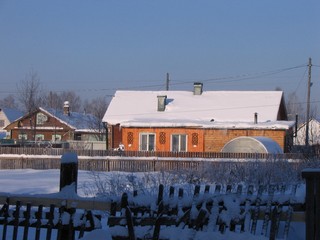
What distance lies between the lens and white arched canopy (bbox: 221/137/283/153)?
98.9ft

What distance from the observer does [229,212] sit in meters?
5.27

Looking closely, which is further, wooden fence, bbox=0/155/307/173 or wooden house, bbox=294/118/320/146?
wooden house, bbox=294/118/320/146

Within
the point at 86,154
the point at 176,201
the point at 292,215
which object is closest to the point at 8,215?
the point at 176,201

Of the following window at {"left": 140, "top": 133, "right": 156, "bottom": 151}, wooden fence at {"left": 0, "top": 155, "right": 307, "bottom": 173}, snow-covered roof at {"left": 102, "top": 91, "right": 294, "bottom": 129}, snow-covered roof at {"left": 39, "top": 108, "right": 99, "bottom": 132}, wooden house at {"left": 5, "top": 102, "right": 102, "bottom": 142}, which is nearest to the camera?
wooden fence at {"left": 0, "top": 155, "right": 307, "bottom": 173}

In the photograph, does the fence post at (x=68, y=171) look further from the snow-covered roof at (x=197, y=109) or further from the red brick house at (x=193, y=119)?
the snow-covered roof at (x=197, y=109)

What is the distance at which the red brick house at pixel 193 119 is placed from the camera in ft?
119

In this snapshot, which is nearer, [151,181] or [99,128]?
[151,181]

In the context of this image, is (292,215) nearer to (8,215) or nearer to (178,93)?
(8,215)

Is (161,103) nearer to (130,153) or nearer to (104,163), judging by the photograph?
(130,153)

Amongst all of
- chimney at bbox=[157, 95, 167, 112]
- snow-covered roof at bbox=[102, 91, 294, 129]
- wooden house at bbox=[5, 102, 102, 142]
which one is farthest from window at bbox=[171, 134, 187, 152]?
wooden house at bbox=[5, 102, 102, 142]

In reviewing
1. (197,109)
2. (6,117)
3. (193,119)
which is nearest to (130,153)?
(193,119)

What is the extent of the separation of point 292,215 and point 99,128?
59.8 m

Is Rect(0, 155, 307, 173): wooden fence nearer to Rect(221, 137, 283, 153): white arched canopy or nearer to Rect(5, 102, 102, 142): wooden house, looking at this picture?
Rect(221, 137, 283, 153): white arched canopy

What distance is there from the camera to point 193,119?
3978cm
